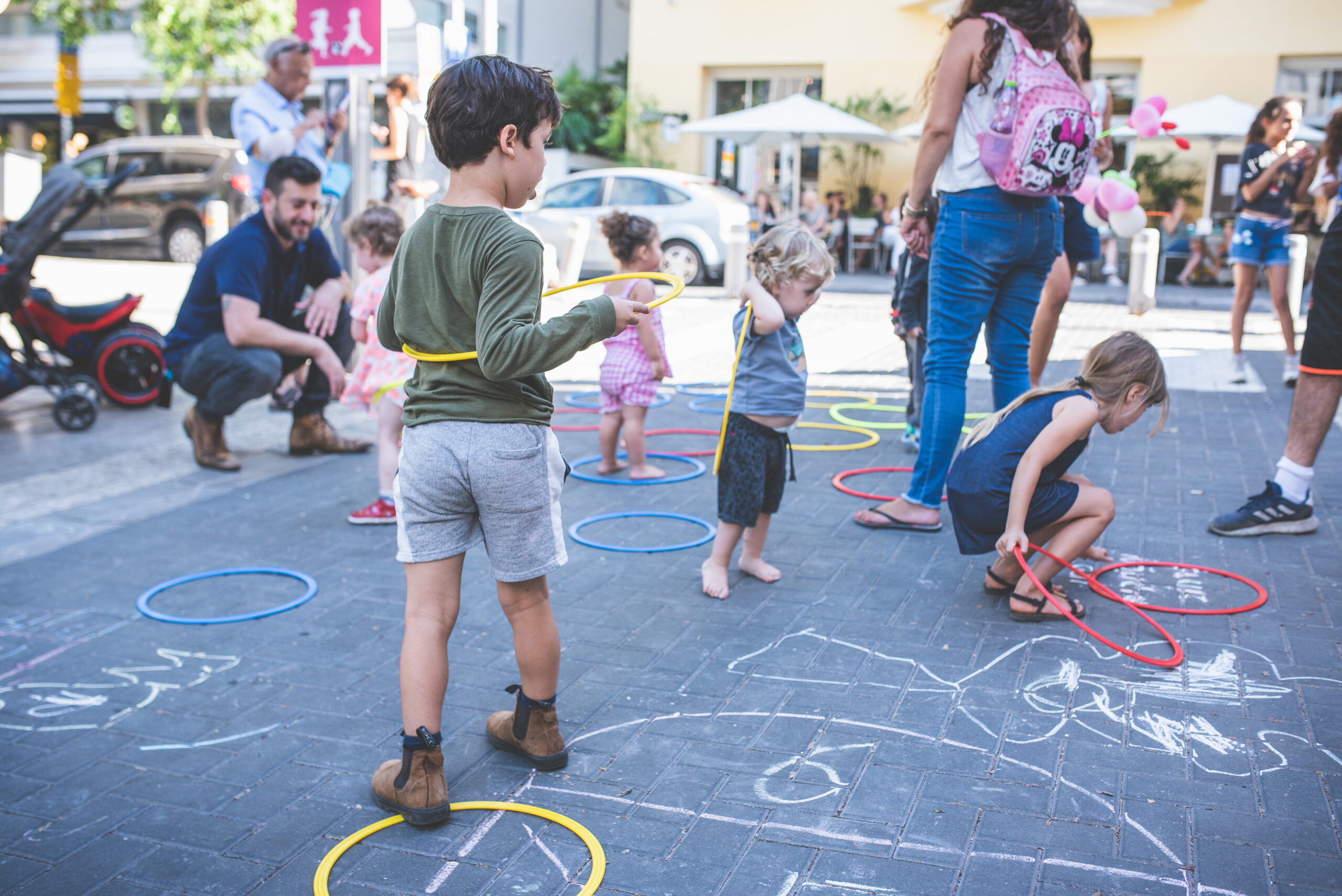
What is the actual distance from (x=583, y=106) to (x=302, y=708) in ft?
77.2

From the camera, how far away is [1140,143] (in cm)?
2077

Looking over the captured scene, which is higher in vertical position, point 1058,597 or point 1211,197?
point 1211,197

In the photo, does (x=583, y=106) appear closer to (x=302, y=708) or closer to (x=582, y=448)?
(x=582, y=448)

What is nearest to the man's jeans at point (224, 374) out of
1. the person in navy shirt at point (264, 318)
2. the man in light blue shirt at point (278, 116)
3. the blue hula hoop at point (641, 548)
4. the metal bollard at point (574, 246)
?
the person in navy shirt at point (264, 318)

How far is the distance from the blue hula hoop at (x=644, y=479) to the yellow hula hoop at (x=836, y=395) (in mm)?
1562

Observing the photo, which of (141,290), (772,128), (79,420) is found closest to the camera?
(79,420)

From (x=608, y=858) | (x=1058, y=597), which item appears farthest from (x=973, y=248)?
(x=608, y=858)

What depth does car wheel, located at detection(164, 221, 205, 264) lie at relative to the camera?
1850cm

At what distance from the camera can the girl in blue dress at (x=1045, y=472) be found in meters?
3.71


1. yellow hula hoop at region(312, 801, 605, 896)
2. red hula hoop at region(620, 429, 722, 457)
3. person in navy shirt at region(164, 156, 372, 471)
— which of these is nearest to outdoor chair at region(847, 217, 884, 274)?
red hula hoop at region(620, 429, 722, 457)

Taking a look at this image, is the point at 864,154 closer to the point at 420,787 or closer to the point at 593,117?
the point at 593,117

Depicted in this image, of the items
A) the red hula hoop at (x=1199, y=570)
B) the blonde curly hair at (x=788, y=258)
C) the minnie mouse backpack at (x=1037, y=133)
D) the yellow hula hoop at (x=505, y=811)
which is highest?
the minnie mouse backpack at (x=1037, y=133)

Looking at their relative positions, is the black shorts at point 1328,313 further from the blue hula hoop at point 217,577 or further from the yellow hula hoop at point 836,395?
the blue hula hoop at point 217,577

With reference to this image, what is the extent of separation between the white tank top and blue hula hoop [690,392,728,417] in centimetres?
297
